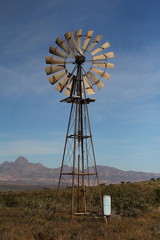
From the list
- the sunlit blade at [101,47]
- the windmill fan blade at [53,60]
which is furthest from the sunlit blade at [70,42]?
the sunlit blade at [101,47]

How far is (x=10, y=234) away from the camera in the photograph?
36.7 feet

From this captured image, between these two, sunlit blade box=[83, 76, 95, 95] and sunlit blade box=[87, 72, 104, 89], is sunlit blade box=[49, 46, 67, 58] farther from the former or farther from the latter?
sunlit blade box=[87, 72, 104, 89]

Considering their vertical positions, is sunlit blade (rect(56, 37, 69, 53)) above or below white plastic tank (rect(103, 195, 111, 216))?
above

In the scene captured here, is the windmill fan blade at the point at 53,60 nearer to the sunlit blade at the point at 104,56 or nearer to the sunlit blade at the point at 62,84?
the sunlit blade at the point at 62,84

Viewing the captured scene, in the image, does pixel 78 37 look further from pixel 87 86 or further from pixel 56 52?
pixel 87 86

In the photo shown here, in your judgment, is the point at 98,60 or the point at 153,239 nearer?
the point at 153,239

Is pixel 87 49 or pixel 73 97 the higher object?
pixel 87 49

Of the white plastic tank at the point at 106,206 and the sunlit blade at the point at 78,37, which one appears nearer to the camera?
the white plastic tank at the point at 106,206

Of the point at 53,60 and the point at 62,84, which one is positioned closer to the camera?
the point at 53,60

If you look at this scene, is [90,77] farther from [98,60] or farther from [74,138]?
[74,138]

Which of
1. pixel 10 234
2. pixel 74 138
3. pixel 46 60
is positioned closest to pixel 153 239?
pixel 10 234

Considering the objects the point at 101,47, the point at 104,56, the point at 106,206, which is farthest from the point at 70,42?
the point at 106,206

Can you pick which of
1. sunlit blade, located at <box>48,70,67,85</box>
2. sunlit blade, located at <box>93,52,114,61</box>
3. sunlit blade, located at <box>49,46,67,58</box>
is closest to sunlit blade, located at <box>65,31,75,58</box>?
sunlit blade, located at <box>49,46,67,58</box>

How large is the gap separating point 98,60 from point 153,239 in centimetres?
1299
